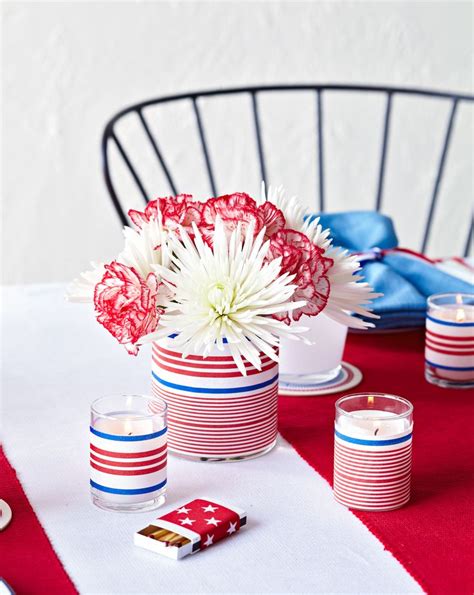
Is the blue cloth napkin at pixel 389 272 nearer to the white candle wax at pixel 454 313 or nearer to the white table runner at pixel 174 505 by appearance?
the white candle wax at pixel 454 313

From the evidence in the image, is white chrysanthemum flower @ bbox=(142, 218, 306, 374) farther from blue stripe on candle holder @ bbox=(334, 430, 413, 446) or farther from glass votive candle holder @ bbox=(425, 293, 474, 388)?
glass votive candle holder @ bbox=(425, 293, 474, 388)

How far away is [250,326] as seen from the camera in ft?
2.61

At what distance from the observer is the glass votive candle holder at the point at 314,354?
3.33 ft

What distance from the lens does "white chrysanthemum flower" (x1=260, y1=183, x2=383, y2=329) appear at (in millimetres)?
875

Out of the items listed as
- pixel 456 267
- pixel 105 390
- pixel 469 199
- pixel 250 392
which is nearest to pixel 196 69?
→ pixel 469 199

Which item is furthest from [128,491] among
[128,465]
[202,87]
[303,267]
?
[202,87]

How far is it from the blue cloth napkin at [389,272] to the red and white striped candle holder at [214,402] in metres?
0.35

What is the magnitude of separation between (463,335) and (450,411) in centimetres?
11

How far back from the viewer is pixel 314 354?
103 cm

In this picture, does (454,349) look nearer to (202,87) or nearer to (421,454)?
(421,454)

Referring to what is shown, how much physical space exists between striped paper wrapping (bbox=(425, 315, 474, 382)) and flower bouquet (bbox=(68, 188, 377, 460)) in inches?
7.4

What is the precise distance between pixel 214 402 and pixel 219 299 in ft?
0.35

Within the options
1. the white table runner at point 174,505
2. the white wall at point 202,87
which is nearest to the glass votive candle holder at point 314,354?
the white table runner at point 174,505

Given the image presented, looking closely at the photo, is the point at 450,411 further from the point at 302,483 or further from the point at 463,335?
the point at 302,483
